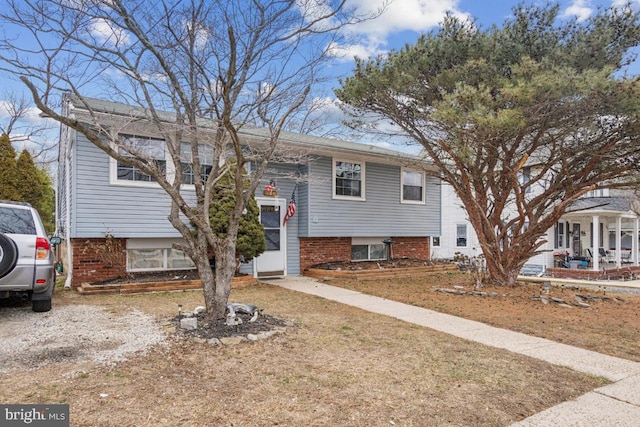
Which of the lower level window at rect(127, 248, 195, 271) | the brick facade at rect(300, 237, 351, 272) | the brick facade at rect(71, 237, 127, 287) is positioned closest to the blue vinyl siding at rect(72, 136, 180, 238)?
the brick facade at rect(71, 237, 127, 287)

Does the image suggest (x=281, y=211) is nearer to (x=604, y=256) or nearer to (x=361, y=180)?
(x=361, y=180)

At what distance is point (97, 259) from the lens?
9.59 meters

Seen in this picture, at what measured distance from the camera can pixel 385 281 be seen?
11.5 meters

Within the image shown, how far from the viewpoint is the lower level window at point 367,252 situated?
13922mm

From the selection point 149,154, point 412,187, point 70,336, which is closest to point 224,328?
point 70,336

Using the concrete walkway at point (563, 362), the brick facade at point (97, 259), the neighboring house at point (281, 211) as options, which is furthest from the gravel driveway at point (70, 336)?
the concrete walkway at point (563, 362)

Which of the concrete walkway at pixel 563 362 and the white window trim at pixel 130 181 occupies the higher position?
the white window trim at pixel 130 181

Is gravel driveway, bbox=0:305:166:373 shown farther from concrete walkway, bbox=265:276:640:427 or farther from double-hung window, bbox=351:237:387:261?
double-hung window, bbox=351:237:387:261

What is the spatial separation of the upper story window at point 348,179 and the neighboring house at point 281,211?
3 cm

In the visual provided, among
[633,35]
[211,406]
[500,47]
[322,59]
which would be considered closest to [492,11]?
[500,47]

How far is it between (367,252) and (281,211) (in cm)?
368

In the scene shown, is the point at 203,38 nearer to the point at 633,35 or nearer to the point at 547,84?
the point at 547,84

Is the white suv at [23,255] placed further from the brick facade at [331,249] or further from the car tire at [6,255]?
the brick facade at [331,249]

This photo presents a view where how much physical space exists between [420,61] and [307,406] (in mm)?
7713
